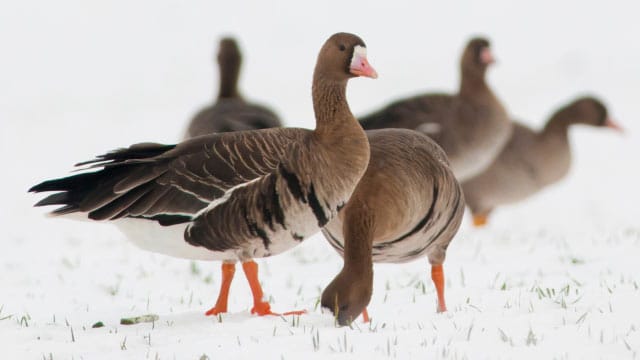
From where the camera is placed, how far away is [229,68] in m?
13.7

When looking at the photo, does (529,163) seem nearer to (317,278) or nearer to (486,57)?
(486,57)

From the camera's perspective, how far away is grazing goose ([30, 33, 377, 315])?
5809mm

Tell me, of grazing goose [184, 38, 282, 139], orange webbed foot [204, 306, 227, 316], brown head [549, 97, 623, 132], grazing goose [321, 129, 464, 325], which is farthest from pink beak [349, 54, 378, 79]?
brown head [549, 97, 623, 132]

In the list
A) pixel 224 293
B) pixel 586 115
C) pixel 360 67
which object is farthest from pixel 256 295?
pixel 586 115

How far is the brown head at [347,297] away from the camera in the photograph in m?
5.38

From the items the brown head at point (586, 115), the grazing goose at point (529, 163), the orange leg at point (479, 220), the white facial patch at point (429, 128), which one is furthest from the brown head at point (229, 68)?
the brown head at point (586, 115)

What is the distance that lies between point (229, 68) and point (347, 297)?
8775mm

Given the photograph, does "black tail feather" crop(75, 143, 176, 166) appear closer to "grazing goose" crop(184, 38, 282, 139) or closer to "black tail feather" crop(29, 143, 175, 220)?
"black tail feather" crop(29, 143, 175, 220)

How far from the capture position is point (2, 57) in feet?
112

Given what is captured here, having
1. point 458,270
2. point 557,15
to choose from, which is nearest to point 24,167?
point 458,270

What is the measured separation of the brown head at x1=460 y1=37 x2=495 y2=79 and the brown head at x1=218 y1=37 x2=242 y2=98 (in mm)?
3258

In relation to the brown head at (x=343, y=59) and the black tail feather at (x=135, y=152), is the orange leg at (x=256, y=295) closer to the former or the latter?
the black tail feather at (x=135, y=152)

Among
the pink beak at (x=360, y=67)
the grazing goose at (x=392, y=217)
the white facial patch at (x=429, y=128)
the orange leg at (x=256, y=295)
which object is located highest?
the white facial patch at (x=429, y=128)

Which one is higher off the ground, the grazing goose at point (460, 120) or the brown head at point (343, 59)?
the grazing goose at point (460, 120)
